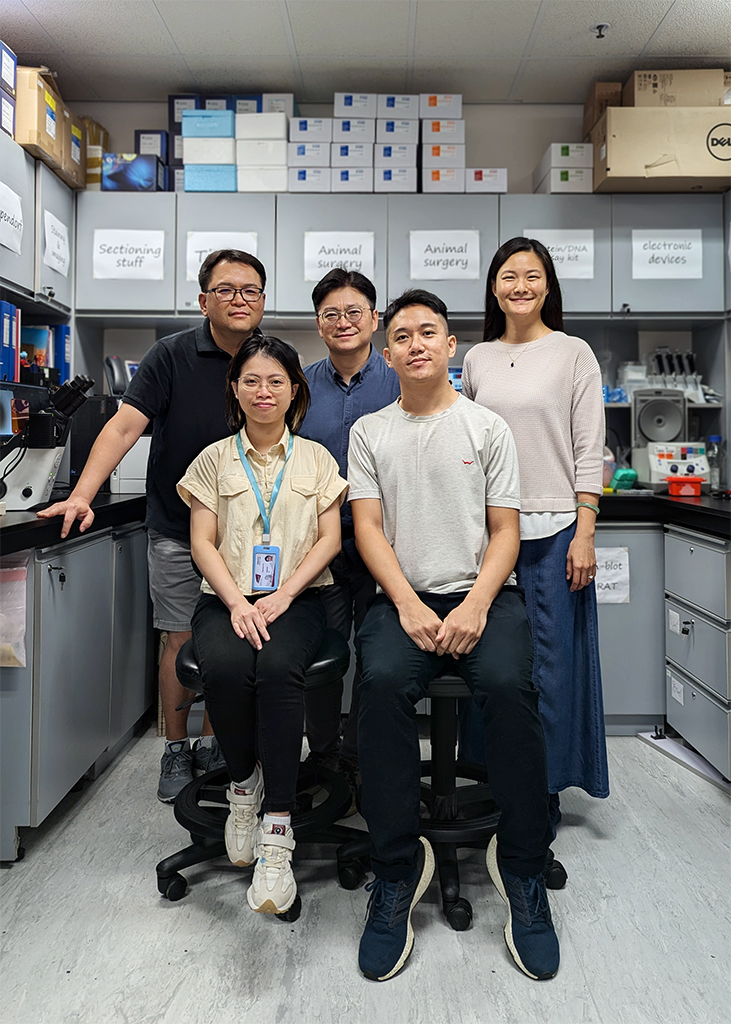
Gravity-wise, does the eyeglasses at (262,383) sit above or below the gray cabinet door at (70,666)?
above

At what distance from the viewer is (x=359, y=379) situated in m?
1.88

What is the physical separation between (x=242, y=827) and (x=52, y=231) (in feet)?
7.71

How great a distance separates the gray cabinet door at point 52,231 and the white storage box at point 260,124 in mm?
750

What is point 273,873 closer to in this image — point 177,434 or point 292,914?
point 292,914

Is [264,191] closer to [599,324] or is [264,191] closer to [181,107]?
[181,107]

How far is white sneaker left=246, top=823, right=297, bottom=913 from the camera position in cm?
139

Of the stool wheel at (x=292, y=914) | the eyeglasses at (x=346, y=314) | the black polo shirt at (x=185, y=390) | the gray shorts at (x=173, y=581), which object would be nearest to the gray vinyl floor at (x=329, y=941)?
the stool wheel at (x=292, y=914)

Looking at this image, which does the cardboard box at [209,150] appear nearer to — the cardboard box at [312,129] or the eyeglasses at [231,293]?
the cardboard box at [312,129]

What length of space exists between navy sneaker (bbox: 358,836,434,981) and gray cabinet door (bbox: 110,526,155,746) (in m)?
Result: 1.14

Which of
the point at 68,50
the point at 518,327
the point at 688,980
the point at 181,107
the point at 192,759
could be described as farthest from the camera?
the point at 181,107

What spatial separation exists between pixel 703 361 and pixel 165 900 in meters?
2.96

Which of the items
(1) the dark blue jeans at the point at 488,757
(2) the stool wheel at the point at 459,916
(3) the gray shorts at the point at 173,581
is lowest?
(2) the stool wheel at the point at 459,916

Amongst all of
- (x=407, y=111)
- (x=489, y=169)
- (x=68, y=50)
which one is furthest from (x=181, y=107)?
(x=489, y=169)

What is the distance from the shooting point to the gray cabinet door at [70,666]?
5.63 ft
